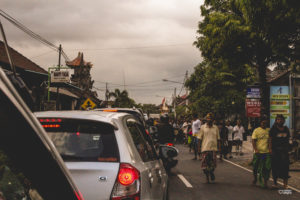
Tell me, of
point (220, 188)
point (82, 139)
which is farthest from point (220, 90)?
point (82, 139)

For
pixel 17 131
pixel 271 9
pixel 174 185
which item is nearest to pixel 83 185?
pixel 17 131

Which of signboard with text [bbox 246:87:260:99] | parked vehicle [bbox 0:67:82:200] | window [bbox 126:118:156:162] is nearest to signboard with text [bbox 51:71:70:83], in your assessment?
signboard with text [bbox 246:87:260:99]

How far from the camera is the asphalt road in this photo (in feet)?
28.1

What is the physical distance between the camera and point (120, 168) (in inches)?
123

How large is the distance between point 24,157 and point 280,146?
920 cm

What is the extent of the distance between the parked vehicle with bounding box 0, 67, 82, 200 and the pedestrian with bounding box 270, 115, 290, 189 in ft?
29.2

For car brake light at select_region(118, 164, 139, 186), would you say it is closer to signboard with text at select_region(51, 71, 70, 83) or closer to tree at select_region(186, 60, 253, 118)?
signboard with text at select_region(51, 71, 70, 83)

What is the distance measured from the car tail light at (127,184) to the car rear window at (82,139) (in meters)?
0.15

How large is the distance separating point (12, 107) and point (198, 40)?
22.2 meters

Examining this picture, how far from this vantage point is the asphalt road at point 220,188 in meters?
8.56

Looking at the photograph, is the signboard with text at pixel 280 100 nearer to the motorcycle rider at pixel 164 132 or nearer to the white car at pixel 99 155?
the motorcycle rider at pixel 164 132

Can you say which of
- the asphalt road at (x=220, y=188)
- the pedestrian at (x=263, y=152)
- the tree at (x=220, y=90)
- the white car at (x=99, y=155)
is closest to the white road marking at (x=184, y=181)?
the asphalt road at (x=220, y=188)

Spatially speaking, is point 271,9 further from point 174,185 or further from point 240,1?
point 174,185

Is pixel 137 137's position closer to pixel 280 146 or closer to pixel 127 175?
pixel 127 175
